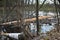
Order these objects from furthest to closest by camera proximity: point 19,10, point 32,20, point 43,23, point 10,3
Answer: point 43,23
point 32,20
point 10,3
point 19,10

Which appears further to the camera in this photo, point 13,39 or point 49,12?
point 49,12

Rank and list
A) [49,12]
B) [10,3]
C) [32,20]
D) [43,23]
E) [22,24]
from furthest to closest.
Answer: [49,12] < [43,23] < [32,20] < [10,3] < [22,24]

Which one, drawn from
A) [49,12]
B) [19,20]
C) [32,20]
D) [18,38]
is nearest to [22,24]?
[19,20]

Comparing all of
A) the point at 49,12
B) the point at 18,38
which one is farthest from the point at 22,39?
the point at 49,12

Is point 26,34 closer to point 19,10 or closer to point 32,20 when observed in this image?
point 19,10

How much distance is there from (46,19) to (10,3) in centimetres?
389

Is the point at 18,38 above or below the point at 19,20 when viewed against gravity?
below

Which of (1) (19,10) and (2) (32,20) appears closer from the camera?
(1) (19,10)

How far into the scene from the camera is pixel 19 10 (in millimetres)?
4566

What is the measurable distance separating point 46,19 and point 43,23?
353 mm

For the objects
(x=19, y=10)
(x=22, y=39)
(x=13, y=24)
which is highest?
(x=19, y=10)

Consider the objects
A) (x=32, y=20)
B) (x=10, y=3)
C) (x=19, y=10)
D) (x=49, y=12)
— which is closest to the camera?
(x=19, y=10)

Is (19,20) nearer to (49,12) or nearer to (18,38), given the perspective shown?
(18,38)

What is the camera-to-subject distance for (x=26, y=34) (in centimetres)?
520
